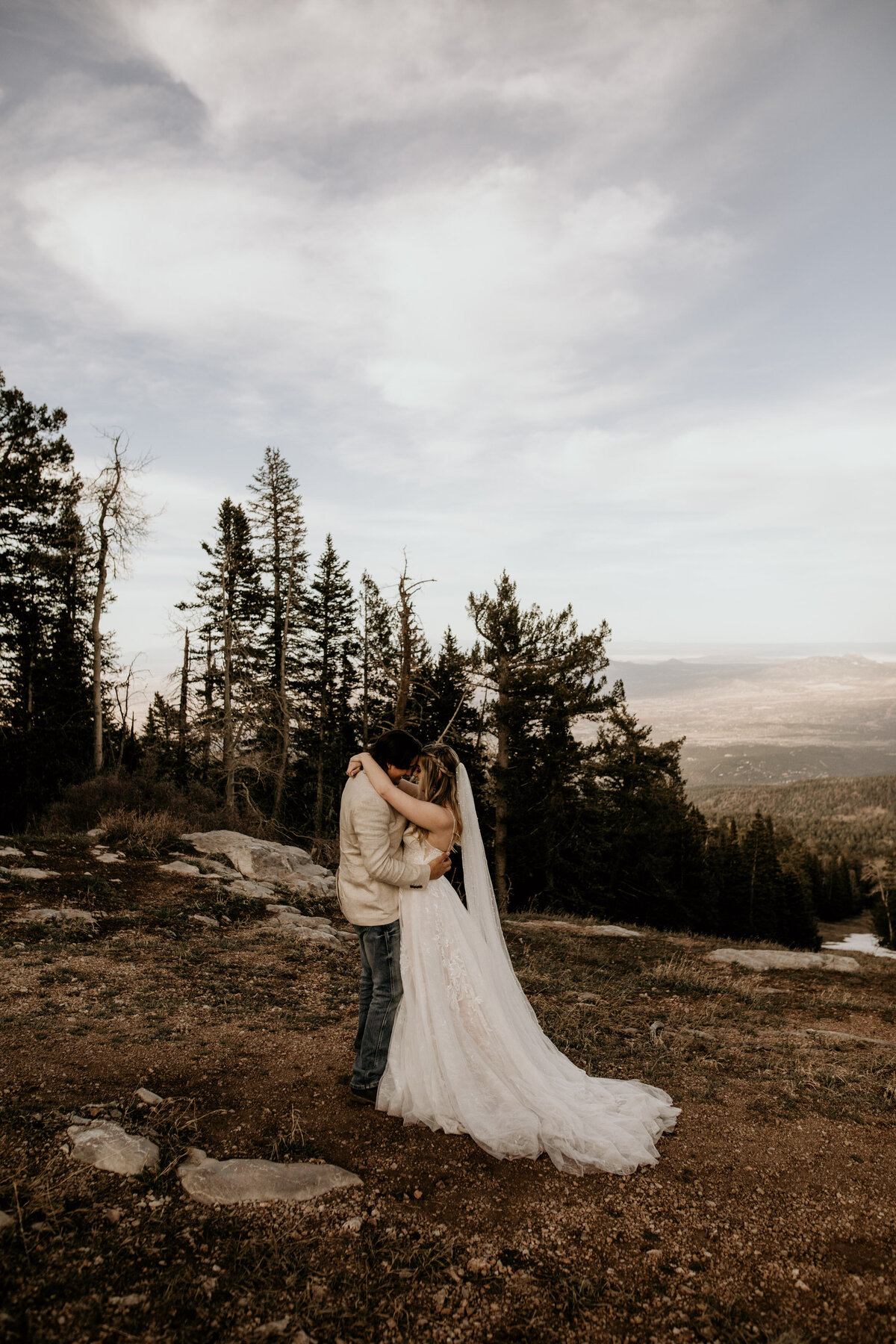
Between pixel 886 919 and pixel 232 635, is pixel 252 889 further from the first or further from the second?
pixel 886 919

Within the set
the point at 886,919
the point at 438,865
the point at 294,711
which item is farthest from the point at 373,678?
the point at 886,919

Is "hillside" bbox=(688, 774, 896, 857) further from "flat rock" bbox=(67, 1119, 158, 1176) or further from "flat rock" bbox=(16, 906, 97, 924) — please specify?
"flat rock" bbox=(67, 1119, 158, 1176)

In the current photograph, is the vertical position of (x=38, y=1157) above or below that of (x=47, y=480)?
below

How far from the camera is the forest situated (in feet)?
74.6

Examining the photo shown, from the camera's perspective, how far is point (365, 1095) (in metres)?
4.70

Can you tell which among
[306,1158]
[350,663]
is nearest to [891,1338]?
[306,1158]

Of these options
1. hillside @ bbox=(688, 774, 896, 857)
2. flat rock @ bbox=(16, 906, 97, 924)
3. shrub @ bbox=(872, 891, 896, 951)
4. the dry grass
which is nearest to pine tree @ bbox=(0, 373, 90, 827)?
the dry grass

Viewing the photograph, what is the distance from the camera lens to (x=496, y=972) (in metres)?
4.99

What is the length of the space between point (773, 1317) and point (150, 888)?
407 inches

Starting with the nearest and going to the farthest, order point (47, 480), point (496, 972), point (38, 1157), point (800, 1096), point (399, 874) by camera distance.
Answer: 1. point (38, 1157)
2. point (399, 874)
3. point (496, 972)
4. point (800, 1096)
5. point (47, 480)

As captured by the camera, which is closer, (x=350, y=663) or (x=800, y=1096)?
(x=800, y=1096)

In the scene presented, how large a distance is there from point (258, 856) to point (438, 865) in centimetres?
972

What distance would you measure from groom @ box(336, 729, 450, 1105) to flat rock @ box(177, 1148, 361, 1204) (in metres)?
0.92

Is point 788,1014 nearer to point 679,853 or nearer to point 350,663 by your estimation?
point 350,663
